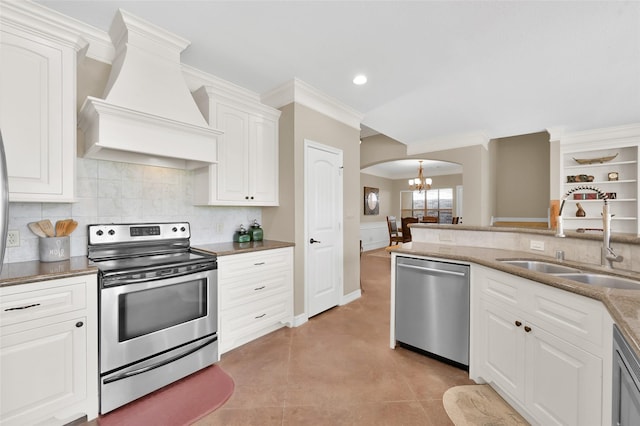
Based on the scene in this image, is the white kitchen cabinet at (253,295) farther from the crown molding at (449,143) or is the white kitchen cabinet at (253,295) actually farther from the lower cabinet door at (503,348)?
the crown molding at (449,143)

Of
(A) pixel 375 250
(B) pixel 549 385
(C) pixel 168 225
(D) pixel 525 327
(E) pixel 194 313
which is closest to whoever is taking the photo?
(B) pixel 549 385

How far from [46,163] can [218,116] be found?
1322 millimetres

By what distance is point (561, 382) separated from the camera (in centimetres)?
134

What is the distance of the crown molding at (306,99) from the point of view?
296 cm

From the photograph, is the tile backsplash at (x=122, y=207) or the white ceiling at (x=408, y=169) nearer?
the tile backsplash at (x=122, y=207)

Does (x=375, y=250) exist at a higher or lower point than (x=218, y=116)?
lower

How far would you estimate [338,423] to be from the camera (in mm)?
1625

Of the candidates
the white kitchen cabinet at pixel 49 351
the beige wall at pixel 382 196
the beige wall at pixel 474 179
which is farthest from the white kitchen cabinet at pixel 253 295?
the beige wall at pixel 382 196

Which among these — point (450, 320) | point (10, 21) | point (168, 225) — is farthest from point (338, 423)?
point (10, 21)

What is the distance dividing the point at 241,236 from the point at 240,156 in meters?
0.86

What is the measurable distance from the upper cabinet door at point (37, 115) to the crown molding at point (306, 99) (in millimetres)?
1763

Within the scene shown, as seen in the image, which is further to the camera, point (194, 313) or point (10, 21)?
point (194, 313)

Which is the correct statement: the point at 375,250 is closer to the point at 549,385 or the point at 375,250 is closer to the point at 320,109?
the point at 320,109

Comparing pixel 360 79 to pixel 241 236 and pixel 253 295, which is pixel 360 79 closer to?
pixel 241 236
